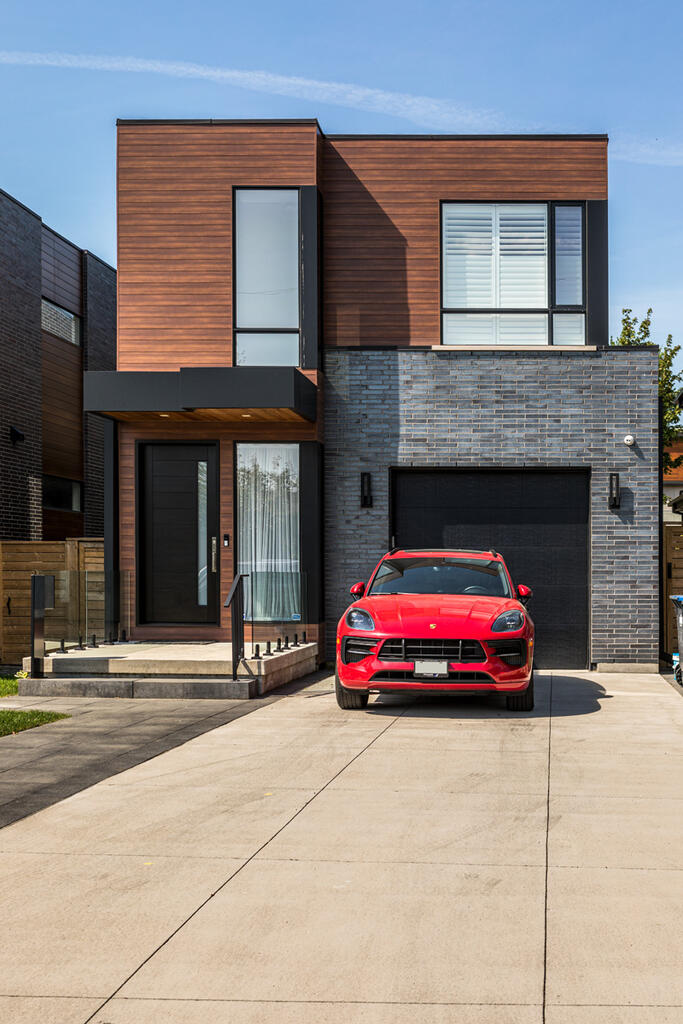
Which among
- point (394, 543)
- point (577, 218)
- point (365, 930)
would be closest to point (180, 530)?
point (394, 543)

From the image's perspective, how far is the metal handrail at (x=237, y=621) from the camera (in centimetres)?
1155

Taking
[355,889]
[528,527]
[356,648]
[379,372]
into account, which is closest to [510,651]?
[356,648]

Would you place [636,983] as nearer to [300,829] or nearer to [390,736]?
[300,829]

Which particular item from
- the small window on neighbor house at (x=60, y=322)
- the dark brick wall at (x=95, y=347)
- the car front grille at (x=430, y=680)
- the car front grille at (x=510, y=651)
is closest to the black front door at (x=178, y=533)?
the car front grille at (x=430, y=680)

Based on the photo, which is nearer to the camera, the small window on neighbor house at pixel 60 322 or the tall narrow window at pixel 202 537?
the tall narrow window at pixel 202 537

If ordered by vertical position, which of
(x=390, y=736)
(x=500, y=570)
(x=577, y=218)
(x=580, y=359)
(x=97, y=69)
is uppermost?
(x=97, y=69)

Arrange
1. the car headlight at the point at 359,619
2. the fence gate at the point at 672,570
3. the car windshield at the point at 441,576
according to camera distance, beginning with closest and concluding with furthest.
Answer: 1. the car headlight at the point at 359,619
2. the car windshield at the point at 441,576
3. the fence gate at the point at 672,570

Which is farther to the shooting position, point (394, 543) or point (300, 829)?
point (394, 543)

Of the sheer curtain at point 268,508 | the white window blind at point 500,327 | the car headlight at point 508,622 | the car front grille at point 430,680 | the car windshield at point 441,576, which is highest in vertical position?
the white window blind at point 500,327

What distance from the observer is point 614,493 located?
1456 centimetres

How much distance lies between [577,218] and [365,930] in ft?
41.3

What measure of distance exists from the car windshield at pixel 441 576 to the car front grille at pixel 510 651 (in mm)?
1204

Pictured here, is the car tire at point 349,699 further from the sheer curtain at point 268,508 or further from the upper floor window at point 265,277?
the upper floor window at point 265,277

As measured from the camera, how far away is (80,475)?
930 inches
